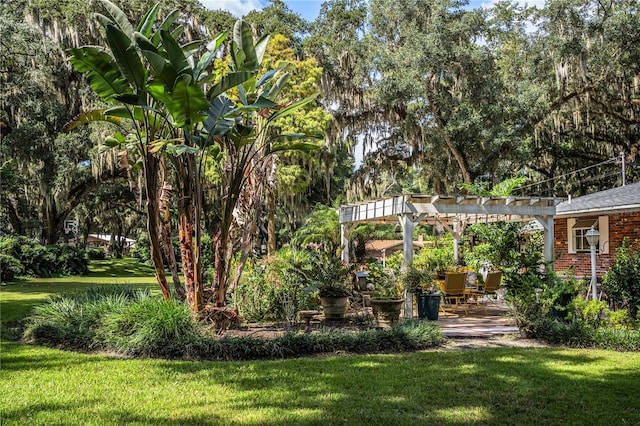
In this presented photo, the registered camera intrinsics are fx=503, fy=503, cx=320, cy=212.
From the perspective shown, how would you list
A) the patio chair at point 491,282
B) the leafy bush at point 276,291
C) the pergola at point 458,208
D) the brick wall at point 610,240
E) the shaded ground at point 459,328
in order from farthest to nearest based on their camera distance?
the brick wall at point 610,240 < the patio chair at point 491,282 < the pergola at point 458,208 < the leafy bush at point 276,291 < the shaded ground at point 459,328

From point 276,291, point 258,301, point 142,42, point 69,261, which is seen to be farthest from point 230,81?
point 69,261

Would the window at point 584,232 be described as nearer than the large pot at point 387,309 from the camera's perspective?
No

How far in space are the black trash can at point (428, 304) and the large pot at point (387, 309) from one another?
683mm

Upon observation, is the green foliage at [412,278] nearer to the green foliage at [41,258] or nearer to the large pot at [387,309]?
the large pot at [387,309]

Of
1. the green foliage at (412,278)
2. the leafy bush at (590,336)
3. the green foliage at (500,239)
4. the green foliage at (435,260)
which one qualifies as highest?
the green foliage at (500,239)

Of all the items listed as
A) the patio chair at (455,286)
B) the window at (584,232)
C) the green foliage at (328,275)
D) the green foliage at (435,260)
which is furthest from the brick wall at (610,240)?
the green foliage at (328,275)

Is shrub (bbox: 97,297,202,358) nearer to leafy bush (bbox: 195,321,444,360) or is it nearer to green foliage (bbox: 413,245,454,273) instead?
leafy bush (bbox: 195,321,444,360)

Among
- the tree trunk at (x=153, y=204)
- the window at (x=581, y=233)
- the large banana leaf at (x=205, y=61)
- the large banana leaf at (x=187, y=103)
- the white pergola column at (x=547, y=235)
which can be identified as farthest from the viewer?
the window at (x=581, y=233)

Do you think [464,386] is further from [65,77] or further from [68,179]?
[65,77]

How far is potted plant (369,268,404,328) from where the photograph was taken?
8.22 meters

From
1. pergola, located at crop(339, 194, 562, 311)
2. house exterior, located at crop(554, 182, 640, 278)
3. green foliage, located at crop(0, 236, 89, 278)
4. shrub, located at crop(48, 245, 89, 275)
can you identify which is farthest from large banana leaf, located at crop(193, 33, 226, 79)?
shrub, located at crop(48, 245, 89, 275)

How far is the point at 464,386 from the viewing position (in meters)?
4.84

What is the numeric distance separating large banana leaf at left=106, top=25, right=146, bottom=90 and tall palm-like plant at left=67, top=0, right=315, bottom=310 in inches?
0.4

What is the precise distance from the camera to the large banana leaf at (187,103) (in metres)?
5.64
